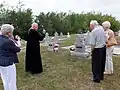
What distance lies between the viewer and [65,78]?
30.0 ft

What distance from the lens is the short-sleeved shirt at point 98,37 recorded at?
27.0 ft

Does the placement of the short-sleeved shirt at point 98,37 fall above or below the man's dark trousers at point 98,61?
above

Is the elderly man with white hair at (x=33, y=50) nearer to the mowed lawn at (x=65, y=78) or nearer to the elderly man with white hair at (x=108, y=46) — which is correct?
the mowed lawn at (x=65, y=78)

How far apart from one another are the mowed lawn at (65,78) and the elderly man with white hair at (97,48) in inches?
12.0

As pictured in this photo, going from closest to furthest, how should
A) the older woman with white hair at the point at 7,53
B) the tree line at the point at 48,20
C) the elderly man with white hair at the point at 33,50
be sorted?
the older woman with white hair at the point at 7,53
the elderly man with white hair at the point at 33,50
the tree line at the point at 48,20

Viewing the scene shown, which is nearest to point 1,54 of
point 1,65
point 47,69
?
point 1,65

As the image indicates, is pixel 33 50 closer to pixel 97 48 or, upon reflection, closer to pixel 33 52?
pixel 33 52

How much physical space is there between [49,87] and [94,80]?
1.40 m

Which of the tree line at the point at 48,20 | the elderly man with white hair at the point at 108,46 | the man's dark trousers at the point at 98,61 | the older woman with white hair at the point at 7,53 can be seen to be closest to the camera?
the older woman with white hair at the point at 7,53

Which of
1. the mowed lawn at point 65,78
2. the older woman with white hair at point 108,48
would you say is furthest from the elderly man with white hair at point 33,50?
the older woman with white hair at point 108,48

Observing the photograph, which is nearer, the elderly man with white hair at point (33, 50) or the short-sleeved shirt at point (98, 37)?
the short-sleeved shirt at point (98, 37)

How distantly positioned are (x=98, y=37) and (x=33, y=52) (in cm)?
220

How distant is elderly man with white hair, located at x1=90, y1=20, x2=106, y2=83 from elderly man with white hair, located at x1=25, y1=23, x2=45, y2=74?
170 cm

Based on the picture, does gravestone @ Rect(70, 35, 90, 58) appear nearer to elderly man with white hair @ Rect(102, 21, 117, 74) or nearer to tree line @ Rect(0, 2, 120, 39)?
elderly man with white hair @ Rect(102, 21, 117, 74)
